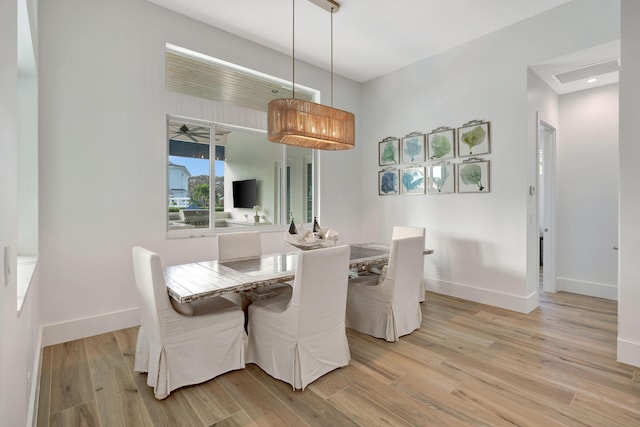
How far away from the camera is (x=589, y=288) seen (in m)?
4.20

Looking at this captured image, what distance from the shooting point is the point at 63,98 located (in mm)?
2857

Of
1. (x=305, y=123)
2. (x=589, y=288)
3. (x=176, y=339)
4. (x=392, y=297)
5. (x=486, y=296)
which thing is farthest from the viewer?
(x=589, y=288)

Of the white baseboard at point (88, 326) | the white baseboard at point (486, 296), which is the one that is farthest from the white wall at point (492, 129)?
the white baseboard at point (88, 326)

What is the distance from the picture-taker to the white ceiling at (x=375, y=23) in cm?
331

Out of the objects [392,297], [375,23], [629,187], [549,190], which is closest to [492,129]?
[549,190]

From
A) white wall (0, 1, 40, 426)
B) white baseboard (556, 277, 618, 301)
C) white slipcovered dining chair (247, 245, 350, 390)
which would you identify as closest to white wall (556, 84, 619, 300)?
white baseboard (556, 277, 618, 301)

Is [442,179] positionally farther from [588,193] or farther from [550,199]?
[588,193]

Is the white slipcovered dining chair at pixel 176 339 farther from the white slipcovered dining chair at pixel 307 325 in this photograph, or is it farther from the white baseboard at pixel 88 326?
the white baseboard at pixel 88 326

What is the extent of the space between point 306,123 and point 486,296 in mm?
3043

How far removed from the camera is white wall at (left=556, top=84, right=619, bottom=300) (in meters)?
4.02

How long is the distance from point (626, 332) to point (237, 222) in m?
4.06

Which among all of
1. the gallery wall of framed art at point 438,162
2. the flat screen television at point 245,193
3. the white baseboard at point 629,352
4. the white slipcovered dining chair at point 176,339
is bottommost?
the white baseboard at point 629,352

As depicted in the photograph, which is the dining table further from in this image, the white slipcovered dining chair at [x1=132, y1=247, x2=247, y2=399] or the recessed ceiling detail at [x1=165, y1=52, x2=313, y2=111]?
the recessed ceiling detail at [x1=165, y1=52, x2=313, y2=111]

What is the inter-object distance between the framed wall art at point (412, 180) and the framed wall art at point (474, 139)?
0.63 meters
